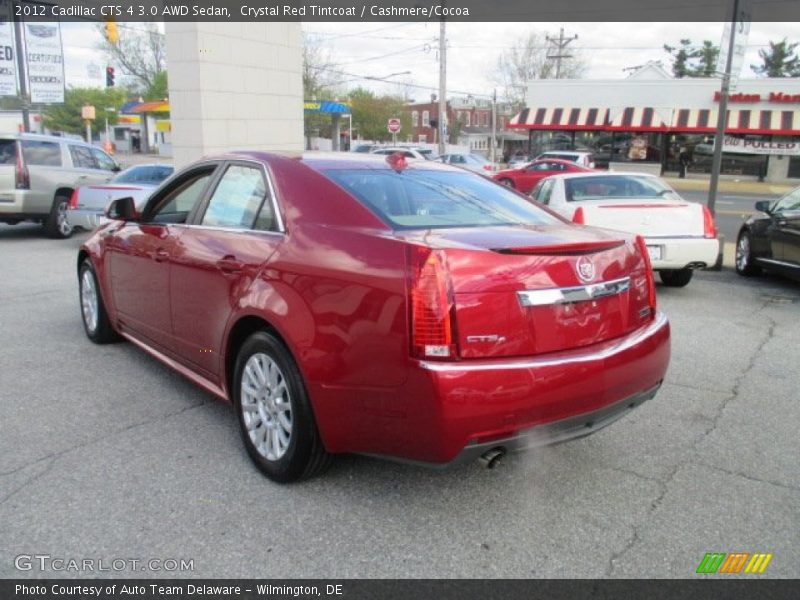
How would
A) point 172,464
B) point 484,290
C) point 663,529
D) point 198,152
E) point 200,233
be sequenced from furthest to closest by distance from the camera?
point 198,152
point 200,233
point 172,464
point 663,529
point 484,290

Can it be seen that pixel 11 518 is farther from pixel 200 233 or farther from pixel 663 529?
pixel 663 529

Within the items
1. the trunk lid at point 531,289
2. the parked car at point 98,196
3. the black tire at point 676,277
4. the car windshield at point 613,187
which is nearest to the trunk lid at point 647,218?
the car windshield at point 613,187

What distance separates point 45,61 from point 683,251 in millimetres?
19096

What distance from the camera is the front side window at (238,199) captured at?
3699 mm

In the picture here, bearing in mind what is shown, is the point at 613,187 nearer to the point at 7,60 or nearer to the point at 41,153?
the point at 41,153

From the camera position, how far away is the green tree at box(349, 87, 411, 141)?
7625 centimetres

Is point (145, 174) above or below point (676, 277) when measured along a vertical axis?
above

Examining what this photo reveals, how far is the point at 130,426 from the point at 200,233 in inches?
48.2

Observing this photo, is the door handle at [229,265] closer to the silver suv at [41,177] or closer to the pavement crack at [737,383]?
the pavement crack at [737,383]

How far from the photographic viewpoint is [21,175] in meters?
11.9

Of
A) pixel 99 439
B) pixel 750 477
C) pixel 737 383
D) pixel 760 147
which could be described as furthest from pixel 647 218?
pixel 760 147

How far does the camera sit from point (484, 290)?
8.99 feet

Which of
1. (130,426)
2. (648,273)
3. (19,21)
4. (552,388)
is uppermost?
(19,21)

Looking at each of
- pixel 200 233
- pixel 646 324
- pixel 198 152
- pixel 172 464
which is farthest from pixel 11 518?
pixel 198 152
